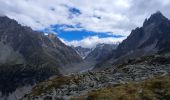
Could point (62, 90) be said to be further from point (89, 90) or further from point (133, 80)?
point (133, 80)

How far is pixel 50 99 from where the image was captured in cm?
5397

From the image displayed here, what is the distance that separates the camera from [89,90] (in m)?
56.6

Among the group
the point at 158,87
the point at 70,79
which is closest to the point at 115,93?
the point at 158,87

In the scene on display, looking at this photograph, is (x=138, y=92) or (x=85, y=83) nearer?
(x=138, y=92)

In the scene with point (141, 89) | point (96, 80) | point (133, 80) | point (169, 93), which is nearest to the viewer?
point (169, 93)

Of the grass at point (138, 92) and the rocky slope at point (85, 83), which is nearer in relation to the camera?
the grass at point (138, 92)

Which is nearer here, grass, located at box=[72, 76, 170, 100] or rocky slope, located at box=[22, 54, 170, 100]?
grass, located at box=[72, 76, 170, 100]

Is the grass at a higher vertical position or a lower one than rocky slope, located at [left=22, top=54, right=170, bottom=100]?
lower

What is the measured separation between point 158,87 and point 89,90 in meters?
11.2

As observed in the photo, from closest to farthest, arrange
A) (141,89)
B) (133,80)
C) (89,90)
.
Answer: (141,89) → (89,90) → (133,80)

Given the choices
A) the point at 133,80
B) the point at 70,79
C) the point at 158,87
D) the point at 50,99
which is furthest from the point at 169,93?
the point at 70,79

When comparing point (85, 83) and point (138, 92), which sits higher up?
point (85, 83)

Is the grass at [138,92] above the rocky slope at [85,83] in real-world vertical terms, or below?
below

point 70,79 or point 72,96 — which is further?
point 70,79
